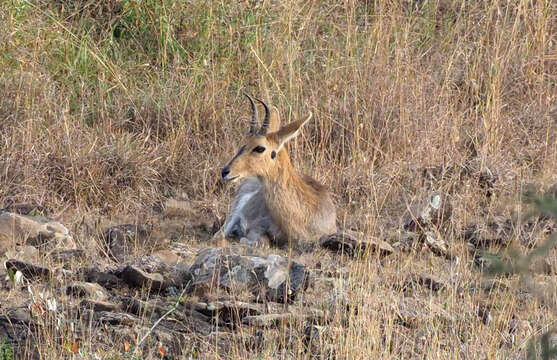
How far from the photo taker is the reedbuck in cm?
812

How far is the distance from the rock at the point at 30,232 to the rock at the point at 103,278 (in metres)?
0.71

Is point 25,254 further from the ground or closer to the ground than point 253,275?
closer to the ground

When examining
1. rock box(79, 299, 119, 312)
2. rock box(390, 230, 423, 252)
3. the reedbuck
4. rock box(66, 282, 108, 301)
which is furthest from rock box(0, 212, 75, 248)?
rock box(390, 230, 423, 252)

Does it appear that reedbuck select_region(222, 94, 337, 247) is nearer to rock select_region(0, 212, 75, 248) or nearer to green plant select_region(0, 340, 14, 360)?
rock select_region(0, 212, 75, 248)

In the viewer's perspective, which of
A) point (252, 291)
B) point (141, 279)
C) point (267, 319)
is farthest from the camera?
point (141, 279)

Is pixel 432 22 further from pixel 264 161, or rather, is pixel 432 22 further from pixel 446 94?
pixel 264 161

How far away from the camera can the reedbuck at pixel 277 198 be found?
8.12 m

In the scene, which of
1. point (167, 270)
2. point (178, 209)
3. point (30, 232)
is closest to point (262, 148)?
point (178, 209)

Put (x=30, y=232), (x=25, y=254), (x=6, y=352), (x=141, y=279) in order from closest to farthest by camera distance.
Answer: (x=6, y=352) < (x=141, y=279) < (x=25, y=254) < (x=30, y=232)

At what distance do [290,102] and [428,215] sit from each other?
7.36 ft

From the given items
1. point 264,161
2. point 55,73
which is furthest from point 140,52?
point 264,161

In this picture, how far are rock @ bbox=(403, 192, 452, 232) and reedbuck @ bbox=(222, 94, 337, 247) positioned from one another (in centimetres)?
61

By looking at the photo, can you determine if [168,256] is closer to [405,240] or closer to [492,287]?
[405,240]

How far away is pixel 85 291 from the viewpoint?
19.9 feet
